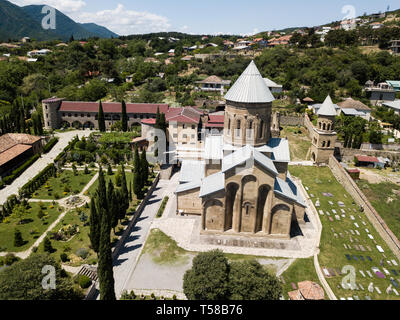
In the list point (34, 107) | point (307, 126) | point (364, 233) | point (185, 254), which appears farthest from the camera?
point (34, 107)

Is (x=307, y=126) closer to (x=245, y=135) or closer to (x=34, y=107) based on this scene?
(x=245, y=135)

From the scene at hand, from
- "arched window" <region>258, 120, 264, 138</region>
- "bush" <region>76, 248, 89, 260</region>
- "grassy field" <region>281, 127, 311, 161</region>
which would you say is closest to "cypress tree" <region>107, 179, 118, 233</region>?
"bush" <region>76, 248, 89, 260</region>

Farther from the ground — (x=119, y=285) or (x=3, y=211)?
(x=3, y=211)

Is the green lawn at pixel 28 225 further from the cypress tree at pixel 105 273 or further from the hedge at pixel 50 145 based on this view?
the hedge at pixel 50 145

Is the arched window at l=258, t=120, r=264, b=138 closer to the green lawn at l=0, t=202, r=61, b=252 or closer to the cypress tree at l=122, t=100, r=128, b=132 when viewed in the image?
the green lawn at l=0, t=202, r=61, b=252

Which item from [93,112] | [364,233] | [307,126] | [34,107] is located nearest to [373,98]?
[307,126]

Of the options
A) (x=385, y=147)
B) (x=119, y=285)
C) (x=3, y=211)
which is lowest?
(x=119, y=285)
